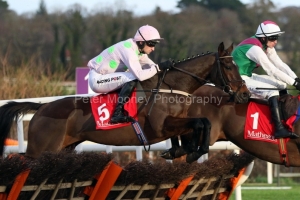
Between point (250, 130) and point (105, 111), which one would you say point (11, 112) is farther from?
point (250, 130)

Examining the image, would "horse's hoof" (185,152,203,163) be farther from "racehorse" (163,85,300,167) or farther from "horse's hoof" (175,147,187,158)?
"racehorse" (163,85,300,167)

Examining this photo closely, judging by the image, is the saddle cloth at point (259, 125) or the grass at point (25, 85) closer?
the saddle cloth at point (259, 125)

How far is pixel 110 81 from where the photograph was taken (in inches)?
276

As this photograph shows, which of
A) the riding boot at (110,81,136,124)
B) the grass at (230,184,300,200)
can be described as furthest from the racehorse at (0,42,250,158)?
the grass at (230,184,300,200)

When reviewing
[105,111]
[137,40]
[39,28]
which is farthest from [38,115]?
[39,28]

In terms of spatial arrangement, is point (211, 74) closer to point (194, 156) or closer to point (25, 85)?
point (194, 156)

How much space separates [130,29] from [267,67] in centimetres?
2202

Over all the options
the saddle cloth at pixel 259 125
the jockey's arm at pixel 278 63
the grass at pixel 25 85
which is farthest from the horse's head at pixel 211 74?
the grass at pixel 25 85

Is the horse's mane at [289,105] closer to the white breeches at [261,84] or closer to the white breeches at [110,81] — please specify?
the white breeches at [261,84]

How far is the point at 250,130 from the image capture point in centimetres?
707

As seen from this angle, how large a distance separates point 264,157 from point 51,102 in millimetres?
2202

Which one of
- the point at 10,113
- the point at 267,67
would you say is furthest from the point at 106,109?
the point at 267,67

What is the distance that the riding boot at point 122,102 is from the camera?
6855 millimetres

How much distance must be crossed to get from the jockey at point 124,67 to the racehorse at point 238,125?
Answer: 2.01 feet
